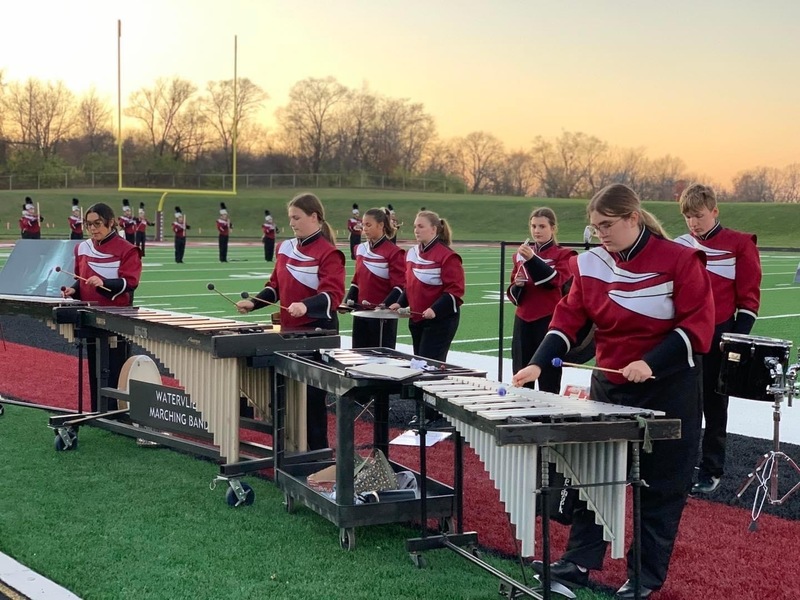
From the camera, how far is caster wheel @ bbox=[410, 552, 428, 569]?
4054mm

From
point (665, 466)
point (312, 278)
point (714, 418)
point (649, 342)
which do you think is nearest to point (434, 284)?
point (312, 278)

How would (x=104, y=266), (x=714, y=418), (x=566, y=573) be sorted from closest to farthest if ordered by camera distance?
(x=566, y=573), (x=714, y=418), (x=104, y=266)

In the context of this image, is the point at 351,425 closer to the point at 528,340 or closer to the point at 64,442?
the point at 528,340

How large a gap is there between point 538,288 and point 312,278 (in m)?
1.52

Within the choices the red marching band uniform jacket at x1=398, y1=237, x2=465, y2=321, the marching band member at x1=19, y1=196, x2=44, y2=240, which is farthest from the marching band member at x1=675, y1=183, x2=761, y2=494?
the marching band member at x1=19, y1=196, x2=44, y2=240

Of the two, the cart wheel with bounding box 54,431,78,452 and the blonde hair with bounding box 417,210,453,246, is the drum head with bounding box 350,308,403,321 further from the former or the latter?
the cart wheel with bounding box 54,431,78,452

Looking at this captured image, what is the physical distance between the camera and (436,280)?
265 inches

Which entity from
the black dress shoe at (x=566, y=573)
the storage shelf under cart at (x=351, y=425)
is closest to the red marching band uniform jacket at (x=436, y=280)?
the storage shelf under cart at (x=351, y=425)

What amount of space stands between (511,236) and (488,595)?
43.8 meters

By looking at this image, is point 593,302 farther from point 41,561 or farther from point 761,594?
point 41,561

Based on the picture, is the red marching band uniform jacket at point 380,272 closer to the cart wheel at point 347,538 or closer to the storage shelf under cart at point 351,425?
the storage shelf under cart at point 351,425

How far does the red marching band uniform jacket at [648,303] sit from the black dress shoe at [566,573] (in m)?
0.78

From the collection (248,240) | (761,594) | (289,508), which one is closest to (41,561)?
(289,508)

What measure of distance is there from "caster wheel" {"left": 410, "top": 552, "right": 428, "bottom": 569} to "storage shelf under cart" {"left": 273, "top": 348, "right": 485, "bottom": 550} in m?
0.29
